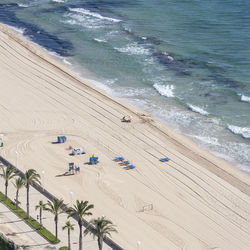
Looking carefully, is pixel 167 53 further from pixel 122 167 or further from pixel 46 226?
pixel 46 226

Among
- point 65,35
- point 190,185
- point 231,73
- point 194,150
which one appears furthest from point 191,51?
point 190,185

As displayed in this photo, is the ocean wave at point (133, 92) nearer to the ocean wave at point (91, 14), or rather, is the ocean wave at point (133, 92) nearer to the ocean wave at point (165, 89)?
the ocean wave at point (165, 89)

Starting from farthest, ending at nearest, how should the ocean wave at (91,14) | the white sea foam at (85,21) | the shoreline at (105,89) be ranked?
the ocean wave at (91,14) < the white sea foam at (85,21) < the shoreline at (105,89)

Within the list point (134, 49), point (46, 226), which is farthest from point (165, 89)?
point (46, 226)

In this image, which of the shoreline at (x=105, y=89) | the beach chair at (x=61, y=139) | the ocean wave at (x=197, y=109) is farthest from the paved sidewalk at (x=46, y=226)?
the ocean wave at (x=197, y=109)

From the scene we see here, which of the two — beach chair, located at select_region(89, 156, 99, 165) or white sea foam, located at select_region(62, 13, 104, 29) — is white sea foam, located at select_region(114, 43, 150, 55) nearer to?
white sea foam, located at select_region(62, 13, 104, 29)

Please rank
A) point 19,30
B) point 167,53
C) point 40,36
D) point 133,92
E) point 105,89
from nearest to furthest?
point 133,92 → point 105,89 → point 167,53 → point 40,36 → point 19,30
